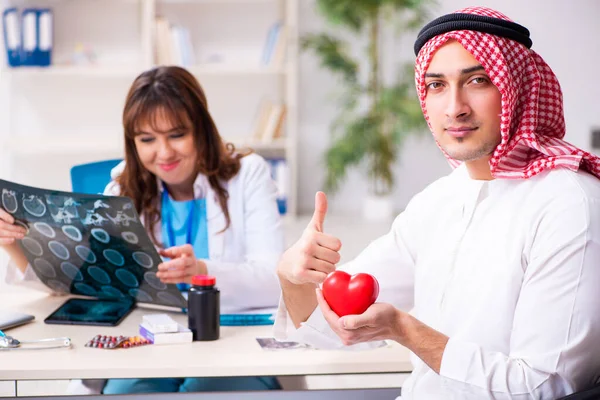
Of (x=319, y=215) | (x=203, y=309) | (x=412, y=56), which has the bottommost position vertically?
(x=203, y=309)

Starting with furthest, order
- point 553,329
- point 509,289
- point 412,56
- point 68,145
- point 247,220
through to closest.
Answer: point 412,56, point 68,145, point 247,220, point 509,289, point 553,329

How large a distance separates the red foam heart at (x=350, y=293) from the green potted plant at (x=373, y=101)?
4047mm

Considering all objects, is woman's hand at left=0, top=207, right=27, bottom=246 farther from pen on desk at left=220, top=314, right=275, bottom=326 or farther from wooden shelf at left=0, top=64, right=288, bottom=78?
wooden shelf at left=0, top=64, right=288, bottom=78

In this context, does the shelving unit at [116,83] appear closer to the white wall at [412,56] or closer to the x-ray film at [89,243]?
the white wall at [412,56]

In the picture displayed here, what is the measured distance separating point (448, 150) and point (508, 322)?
343 millimetres

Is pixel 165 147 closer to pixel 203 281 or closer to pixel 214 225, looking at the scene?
pixel 214 225

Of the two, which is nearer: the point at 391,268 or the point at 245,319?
the point at 391,268

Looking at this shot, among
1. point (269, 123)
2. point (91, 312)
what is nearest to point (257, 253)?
point (91, 312)

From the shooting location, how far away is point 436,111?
62.2 inches

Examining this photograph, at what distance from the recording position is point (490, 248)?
150 centimetres

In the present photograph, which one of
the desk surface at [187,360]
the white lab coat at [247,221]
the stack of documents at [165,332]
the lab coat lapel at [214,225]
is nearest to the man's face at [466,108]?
the desk surface at [187,360]

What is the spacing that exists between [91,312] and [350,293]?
812 millimetres

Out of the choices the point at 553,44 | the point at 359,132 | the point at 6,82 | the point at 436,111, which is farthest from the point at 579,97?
the point at 436,111

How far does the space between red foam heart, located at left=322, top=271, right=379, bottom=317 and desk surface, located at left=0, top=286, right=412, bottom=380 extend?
25 centimetres
